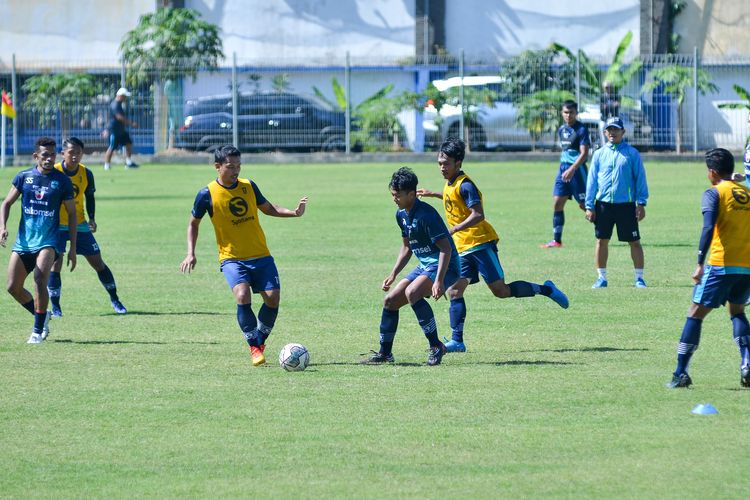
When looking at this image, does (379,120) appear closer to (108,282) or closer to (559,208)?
(559,208)

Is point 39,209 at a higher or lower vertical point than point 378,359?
higher

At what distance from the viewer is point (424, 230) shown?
35.4 ft

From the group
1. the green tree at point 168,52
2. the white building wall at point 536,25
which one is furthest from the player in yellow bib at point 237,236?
the white building wall at point 536,25

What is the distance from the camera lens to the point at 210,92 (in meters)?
40.8

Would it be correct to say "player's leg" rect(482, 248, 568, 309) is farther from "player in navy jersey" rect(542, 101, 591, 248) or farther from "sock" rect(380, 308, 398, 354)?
"player in navy jersey" rect(542, 101, 591, 248)

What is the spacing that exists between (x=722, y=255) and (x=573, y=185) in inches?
420

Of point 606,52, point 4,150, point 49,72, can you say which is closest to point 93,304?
point 4,150

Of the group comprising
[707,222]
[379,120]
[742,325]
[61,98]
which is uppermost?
[61,98]

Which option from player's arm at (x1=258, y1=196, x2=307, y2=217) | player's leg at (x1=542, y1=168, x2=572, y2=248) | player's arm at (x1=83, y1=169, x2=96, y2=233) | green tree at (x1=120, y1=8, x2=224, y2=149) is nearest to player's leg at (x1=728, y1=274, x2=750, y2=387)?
player's arm at (x1=258, y1=196, x2=307, y2=217)

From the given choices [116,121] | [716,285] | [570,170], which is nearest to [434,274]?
[716,285]

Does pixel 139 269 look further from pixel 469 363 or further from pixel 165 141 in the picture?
pixel 165 141

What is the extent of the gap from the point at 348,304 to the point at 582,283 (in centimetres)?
315

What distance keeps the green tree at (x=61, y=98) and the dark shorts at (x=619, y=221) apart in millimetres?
27669

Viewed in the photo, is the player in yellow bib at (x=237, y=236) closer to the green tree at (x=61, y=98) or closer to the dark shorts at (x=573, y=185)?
the dark shorts at (x=573, y=185)
